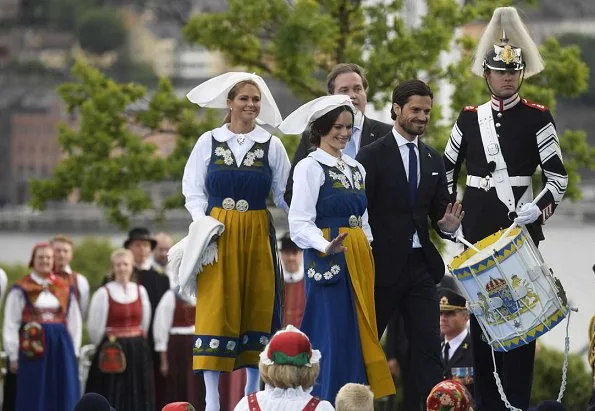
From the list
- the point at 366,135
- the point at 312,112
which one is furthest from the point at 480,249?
the point at 366,135

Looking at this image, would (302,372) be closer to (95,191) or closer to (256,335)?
(256,335)

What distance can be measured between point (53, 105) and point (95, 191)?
1943 cm

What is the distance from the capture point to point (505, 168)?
11.0 metres

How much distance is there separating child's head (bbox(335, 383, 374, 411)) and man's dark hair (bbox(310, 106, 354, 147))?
2.14 meters

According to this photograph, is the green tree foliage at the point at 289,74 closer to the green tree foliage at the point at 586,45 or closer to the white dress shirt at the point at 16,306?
the white dress shirt at the point at 16,306

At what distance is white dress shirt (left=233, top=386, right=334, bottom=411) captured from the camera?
9.08m

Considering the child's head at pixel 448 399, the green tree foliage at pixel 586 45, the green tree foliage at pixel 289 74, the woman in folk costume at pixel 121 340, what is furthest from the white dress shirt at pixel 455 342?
the green tree foliage at pixel 586 45

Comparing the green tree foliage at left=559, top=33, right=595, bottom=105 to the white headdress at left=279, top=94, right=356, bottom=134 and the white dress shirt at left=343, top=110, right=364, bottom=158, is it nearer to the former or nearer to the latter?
the white dress shirt at left=343, top=110, right=364, bottom=158

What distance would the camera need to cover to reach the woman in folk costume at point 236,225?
11.1 meters

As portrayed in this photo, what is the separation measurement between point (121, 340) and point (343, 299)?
641cm

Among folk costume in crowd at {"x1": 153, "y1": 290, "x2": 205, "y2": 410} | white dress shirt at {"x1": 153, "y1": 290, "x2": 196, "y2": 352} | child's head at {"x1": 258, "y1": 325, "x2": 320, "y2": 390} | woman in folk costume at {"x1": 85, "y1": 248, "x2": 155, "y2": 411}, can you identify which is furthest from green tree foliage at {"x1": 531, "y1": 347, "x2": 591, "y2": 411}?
child's head at {"x1": 258, "y1": 325, "x2": 320, "y2": 390}

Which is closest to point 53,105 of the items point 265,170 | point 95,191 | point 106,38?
point 106,38

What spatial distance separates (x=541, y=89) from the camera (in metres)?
17.7

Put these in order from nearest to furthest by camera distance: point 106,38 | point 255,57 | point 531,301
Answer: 1. point 531,301
2. point 255,57
3. point 106,38
